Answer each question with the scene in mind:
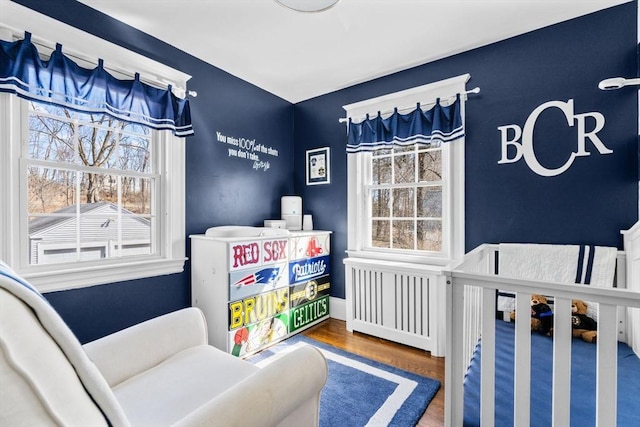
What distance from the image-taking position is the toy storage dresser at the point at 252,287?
2.11m

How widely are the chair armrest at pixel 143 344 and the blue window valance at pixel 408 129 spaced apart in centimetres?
213

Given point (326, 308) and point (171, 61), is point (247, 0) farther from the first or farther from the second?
point (326, 308)

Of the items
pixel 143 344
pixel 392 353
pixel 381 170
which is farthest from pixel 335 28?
pixel 392 353

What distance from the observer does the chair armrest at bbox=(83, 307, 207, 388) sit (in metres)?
1.12

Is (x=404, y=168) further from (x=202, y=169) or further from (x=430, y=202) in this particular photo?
(x=202, y=169)

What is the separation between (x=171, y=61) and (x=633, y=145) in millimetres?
3343

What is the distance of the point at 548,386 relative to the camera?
55.1 inches

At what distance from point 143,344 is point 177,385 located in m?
0.27

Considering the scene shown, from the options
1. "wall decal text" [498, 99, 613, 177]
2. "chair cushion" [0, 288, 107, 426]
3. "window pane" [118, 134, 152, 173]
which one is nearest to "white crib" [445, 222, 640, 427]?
"wall decal text" [498, 99, 613, 177]

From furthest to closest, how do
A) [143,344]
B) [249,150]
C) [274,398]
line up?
[249,150] < [143,344] < [274,398]

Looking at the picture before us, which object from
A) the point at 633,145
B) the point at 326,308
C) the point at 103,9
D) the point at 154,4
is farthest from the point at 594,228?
the point at 103,9

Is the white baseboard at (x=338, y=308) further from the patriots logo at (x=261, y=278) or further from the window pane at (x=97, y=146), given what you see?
the window pane at (x=97, y=146)

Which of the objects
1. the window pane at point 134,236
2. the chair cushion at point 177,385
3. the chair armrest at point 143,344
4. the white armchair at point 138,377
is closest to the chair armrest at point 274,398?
the white armchair at point 138,377

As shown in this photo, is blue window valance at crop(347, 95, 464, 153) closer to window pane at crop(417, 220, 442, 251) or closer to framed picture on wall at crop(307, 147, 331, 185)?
framed picture on wall at crop(307, 147, 331, 185)
